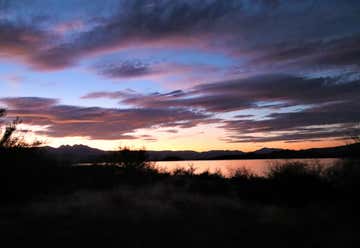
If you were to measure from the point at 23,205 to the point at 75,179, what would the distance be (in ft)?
35.0

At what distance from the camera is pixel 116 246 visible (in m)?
9.28

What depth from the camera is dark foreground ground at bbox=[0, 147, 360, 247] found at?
32.8ft

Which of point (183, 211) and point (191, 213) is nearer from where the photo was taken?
point (191, 213)

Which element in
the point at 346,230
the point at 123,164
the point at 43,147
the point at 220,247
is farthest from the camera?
the point at 123,164

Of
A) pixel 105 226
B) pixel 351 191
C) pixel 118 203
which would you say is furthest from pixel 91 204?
pixel 351 191

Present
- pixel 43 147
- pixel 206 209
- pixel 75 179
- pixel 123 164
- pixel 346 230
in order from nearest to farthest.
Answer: pixel 346 230, pixel 206 209, pixel 43 147, pixel 75 179, pixel 123 164

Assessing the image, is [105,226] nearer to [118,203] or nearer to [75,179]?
[118,203]

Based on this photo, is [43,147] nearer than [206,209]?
No

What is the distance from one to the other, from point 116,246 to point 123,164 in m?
25.8

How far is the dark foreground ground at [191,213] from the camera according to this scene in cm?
998

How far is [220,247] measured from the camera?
9.26 meters

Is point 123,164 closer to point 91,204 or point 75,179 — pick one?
point 75,179

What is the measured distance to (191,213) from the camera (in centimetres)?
1361

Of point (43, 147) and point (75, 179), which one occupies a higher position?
point (43, 147)
